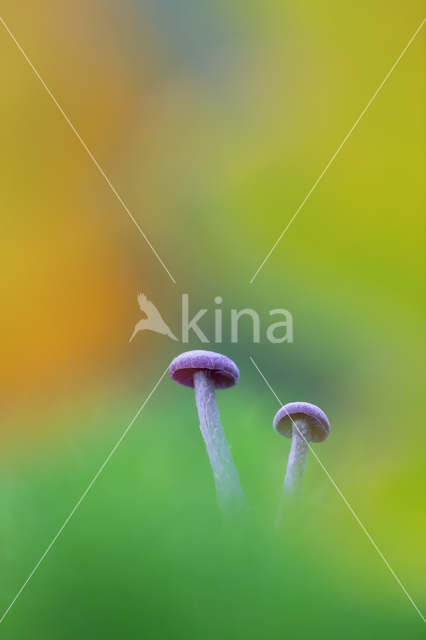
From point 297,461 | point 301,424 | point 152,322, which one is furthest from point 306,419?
point 152,322

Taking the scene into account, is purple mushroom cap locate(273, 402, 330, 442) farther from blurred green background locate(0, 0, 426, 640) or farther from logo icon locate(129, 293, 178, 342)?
logo icon locate(129, 293, 178, 342)

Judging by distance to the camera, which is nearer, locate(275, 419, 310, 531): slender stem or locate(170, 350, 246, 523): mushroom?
locate(275, 419, 310, 531): slender stem

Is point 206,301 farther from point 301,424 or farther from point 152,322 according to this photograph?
point 301,424

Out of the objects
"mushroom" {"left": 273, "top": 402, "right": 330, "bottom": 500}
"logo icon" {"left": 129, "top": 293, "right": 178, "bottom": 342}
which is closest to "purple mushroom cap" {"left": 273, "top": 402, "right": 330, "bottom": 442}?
"mushroom" {"left": 273, "top": 402, "right": 330, "bottom": 500}

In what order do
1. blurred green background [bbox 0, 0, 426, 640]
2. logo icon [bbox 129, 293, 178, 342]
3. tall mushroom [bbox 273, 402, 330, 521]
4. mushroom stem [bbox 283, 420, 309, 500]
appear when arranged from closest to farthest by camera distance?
blurred green background [bbox 0, 0, 426, 640] < mushroom stem [bbox 283, 420, 309, 500] < tall mushroom [bbox 273, 402, 330, 521] < logo icon [bbox 129, 293, 178, 342]

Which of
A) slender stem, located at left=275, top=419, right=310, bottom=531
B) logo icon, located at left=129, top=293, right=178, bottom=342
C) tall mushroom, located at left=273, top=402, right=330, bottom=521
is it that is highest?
logo icon, located at left=129, top=293, right=178, bottom=342

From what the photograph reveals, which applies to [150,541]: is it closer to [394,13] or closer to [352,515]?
[352,515]

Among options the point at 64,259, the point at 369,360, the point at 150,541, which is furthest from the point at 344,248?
the point at 150,541

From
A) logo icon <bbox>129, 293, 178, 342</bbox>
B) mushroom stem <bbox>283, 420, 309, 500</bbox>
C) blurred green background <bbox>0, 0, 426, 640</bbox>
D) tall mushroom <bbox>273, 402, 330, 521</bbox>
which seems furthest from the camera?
logo icon <bbox>129, 293, 178, 342</bbox>

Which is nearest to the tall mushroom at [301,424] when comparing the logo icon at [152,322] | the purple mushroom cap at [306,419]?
the purple mushroom cap at [306,419]
